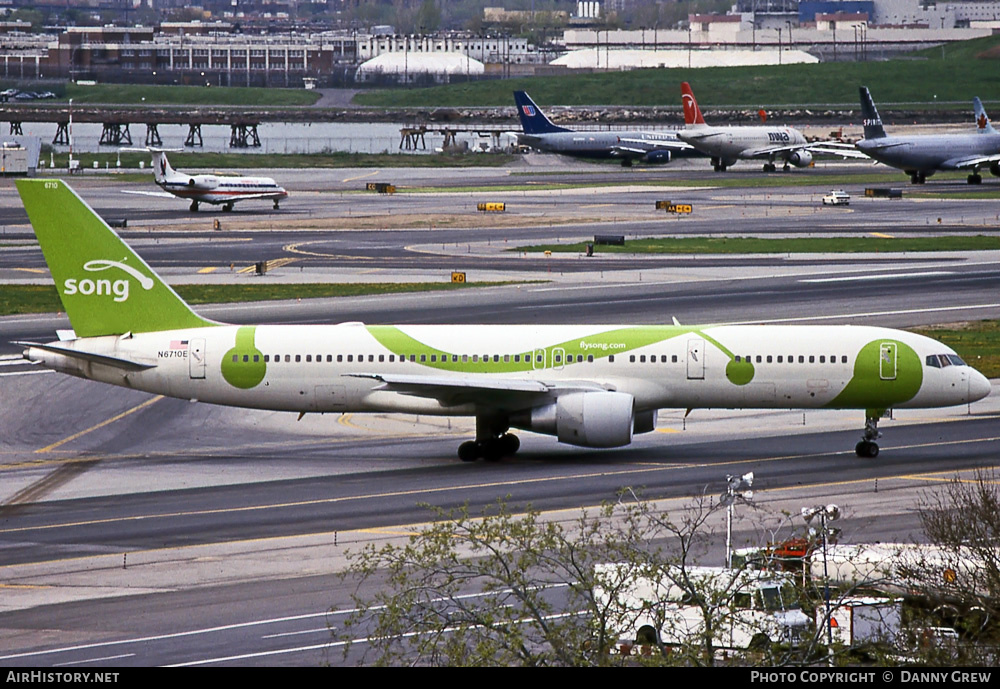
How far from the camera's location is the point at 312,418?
5503cm

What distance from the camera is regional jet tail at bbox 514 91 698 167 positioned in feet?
629

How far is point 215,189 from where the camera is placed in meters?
132

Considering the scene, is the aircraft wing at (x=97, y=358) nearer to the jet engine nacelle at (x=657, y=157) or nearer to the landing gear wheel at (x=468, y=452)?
the landing gear wheel at (x=468, y=452)

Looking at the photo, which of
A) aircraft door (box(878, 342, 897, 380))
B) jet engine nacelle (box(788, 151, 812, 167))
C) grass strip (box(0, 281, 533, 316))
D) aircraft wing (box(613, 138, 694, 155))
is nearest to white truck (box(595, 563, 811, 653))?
aircraft door (box(878, 342, 897, 380))

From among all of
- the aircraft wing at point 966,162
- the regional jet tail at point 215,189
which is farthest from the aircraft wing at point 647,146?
the regional jet tail at point 215,189

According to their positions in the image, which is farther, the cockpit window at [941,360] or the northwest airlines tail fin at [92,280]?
the northwest airlines tail fin at [92,280]

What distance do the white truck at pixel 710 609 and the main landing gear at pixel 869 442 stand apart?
18.7 metres

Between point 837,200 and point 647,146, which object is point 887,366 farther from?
point 647,146

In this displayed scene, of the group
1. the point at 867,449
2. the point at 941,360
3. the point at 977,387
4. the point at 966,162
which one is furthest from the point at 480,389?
the point at 966,162

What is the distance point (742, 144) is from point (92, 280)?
142 m

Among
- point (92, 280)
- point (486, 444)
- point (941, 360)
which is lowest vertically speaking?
point (486, 444)

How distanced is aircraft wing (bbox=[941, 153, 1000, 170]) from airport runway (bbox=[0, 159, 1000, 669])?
65.5 metres

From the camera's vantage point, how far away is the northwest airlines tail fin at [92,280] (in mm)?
47438

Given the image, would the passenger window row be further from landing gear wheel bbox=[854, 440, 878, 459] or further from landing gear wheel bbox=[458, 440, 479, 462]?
landing gear wheel bbox=[458, 440, 479, 462]
